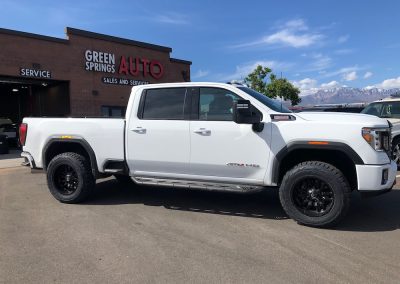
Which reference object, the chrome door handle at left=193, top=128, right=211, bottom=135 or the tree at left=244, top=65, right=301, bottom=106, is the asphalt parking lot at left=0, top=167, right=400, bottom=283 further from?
the tree at left=244, top=65, right=301, bottom=106

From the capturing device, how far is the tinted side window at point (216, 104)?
5926 millimetres

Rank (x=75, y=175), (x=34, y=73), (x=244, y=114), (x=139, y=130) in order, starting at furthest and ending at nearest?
(x=34, y=73) → (x=75, y=175) → (x=139, y=130) → (x=244, y=114)

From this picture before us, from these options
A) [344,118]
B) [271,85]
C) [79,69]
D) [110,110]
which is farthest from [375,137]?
[271,85]

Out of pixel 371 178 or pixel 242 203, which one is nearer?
pixel 371 178

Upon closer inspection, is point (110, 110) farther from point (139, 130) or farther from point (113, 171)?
point (139, 130)

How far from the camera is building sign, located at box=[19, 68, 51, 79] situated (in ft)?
64.2

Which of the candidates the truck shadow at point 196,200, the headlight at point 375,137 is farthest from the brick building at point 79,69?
the headlight at point 375,137

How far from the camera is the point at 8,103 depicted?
3050 centimetres

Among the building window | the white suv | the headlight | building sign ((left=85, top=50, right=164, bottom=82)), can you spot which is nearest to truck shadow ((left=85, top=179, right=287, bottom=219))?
the headlight

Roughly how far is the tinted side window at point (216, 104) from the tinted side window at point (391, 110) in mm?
6481

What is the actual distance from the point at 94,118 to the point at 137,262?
323 cm

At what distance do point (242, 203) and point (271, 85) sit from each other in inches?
1462

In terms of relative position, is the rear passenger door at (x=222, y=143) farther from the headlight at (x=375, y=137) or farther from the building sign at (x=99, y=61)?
the building sign at (x=99, y=61)

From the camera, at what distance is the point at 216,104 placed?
19.8 feet
